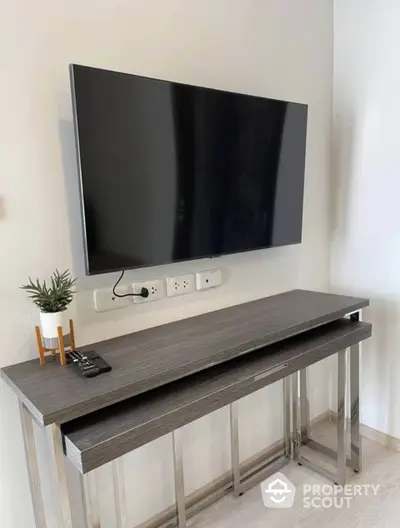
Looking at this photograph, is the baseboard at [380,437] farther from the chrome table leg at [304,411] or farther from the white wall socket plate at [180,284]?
the white wall socket plate at [180,284]

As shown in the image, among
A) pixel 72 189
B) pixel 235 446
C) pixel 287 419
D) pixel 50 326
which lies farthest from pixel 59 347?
pixel 287 419

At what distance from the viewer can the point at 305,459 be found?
215 centimetres

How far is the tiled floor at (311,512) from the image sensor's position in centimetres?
175

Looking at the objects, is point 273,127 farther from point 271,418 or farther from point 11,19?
point 271,418

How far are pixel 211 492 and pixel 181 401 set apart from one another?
0.98 meters

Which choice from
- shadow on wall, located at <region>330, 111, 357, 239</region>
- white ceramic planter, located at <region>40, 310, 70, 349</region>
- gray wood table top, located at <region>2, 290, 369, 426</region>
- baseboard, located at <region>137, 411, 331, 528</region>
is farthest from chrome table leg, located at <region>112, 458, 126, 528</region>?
shadow on wall, located at <region>330, 111, 357, 239</region>

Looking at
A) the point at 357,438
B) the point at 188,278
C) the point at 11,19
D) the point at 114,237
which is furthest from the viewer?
the point at 357,438

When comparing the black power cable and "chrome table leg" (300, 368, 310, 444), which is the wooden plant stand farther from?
"chrome table leg" (300, 368, 310, 444)

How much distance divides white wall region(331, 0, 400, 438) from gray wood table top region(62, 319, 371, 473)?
2.02 ft

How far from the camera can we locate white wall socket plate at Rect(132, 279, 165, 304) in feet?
5.20

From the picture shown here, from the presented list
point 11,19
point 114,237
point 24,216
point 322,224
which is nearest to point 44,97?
point 11,19

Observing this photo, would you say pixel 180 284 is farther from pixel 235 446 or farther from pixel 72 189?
pixel 235 446

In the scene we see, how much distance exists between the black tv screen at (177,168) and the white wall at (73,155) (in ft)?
0.46

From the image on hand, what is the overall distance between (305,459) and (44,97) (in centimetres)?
202
